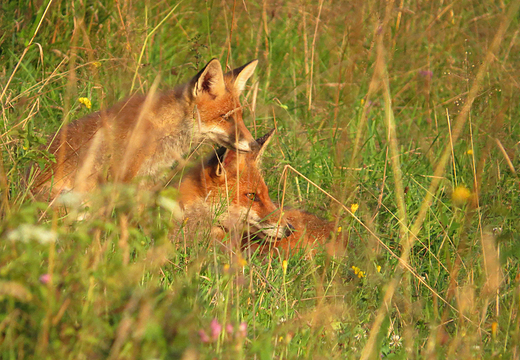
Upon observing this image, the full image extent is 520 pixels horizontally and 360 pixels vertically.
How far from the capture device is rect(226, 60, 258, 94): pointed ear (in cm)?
470

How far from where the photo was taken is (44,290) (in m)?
1.54

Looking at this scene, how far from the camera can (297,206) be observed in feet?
14.7

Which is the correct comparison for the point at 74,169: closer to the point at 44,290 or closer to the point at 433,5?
the point at 44,290

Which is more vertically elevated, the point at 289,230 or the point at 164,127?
the point at 164,127

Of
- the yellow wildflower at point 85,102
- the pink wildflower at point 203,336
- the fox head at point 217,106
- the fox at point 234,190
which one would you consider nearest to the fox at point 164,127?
the fox head at point 217,106

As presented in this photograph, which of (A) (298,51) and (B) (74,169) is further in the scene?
(A) (298,51)

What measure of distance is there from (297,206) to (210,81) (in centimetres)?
119

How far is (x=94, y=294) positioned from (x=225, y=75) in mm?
3146

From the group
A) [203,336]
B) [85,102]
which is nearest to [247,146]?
[85,102]

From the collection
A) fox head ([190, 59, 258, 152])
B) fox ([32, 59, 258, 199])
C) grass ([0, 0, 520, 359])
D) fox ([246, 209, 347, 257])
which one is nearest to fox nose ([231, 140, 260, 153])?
fox ([32, 59, 258, 199])

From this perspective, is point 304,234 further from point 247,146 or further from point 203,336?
point 203,336

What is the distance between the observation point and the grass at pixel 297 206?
5.65ft

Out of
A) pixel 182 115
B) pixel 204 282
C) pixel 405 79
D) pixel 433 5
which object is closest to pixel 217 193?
pixel 182 115

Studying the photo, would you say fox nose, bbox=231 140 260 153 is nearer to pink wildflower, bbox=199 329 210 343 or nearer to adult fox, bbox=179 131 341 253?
adult fox, bbox=179 131 341 253
